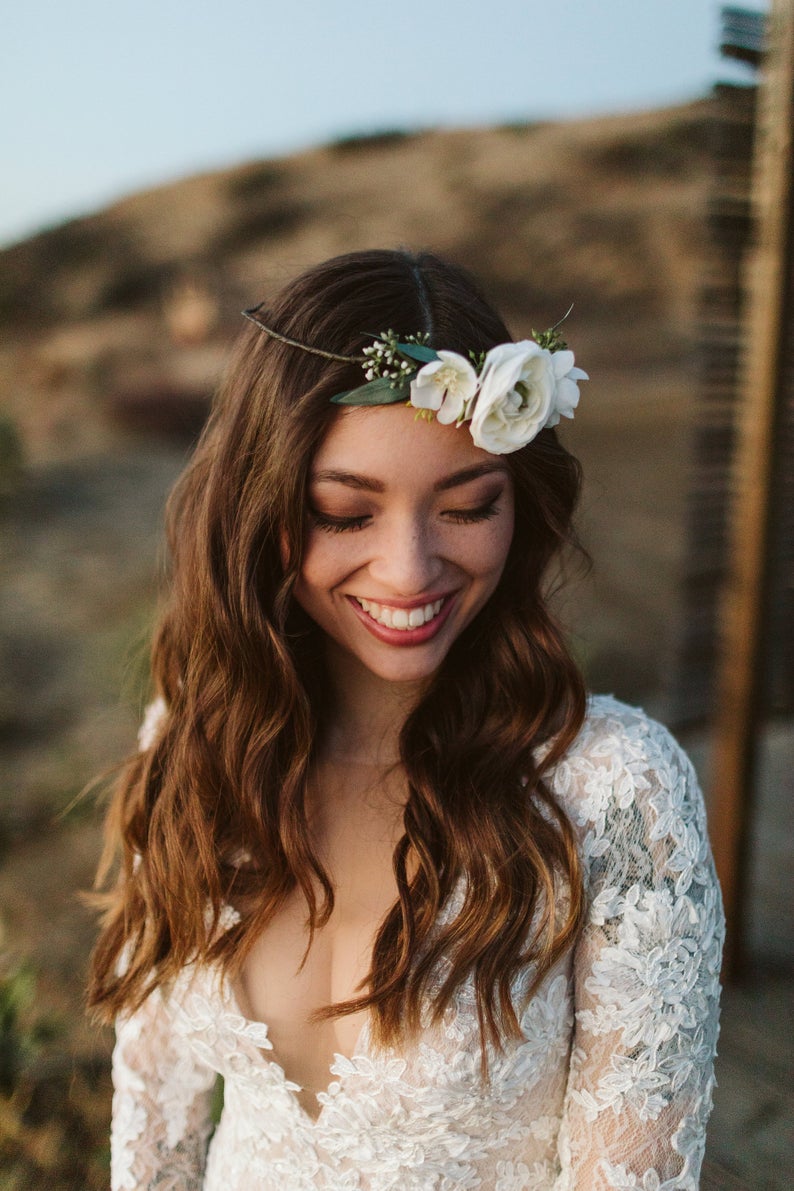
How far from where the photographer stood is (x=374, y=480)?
1.26 m

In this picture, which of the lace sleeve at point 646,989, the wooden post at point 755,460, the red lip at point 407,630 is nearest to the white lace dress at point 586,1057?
the lace sleeve at point 646,989

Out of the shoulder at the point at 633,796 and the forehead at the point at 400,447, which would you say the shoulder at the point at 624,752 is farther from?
the forehead at the point at 400,447

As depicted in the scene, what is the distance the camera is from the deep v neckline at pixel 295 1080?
1.32m

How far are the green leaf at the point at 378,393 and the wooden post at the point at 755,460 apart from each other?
1.54 meters

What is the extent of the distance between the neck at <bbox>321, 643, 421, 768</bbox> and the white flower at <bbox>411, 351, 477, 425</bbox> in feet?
1.69

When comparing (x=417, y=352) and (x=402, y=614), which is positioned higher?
(x=417, y=352)

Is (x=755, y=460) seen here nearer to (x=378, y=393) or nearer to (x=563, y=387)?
(x=563, y=387)

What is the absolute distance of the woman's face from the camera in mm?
1254

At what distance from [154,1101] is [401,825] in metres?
0.63

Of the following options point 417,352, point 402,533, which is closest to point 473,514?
point 402,533

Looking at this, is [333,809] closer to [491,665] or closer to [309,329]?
[491,665]

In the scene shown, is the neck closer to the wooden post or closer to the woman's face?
the woman's face

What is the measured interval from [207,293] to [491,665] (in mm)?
13963

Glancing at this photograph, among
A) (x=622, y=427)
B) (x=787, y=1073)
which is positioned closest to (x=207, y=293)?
(x=622, y=427)
